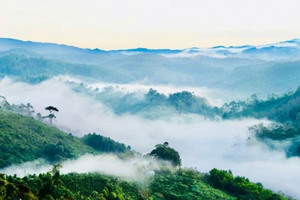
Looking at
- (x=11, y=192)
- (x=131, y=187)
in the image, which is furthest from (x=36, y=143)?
(x=11, y=192)

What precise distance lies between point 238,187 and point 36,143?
57.0 m

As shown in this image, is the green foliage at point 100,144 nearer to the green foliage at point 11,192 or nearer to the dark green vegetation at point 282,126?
the dark green vegetation at point 282,126

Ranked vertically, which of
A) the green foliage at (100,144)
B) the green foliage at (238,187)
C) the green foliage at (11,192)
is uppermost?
the green foliage at (11,192)

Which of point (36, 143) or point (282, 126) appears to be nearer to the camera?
point (36, 143)

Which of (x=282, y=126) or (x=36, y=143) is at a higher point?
→ (x=282, y=126)

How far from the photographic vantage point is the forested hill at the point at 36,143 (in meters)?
99.2

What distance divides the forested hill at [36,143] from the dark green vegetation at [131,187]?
37896 mm

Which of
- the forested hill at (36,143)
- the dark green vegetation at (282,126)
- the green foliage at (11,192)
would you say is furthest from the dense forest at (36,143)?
the dark green vegetation at (282,126)

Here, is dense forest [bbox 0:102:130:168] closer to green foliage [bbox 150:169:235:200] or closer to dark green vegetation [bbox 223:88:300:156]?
green foliage [bbox 150:169:235:200]

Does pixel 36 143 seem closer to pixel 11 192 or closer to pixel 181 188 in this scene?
pixel 181 188

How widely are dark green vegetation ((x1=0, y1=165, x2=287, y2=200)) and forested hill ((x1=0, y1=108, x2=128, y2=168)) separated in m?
37.9

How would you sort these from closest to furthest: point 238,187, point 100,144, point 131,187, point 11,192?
point 11,192 → point 131,187 → point 238,187 → point 100,144

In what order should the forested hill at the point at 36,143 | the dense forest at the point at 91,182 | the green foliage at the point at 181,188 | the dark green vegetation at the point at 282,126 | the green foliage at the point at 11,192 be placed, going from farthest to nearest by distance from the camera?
the dark green vegetation at the point at 282,126 < the forested hill at the point at 36,143 < the green foliage at the point at 181,188 < the dense forest at the point at 91,182 < the green foliage at the point at 11,192

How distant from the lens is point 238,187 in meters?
73.1
